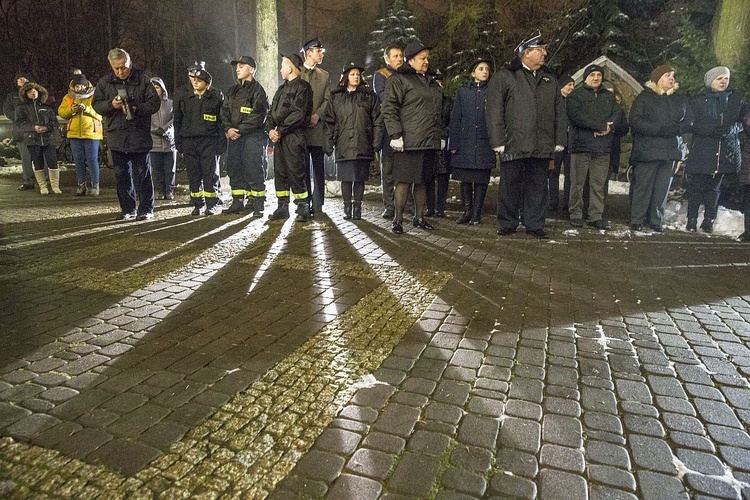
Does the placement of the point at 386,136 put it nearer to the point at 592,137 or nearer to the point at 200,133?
the point at 200,133

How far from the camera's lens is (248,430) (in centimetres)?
242

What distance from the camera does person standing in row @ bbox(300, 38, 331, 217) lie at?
800 cm

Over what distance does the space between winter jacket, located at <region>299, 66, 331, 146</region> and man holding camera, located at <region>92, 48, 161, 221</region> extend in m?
2.15

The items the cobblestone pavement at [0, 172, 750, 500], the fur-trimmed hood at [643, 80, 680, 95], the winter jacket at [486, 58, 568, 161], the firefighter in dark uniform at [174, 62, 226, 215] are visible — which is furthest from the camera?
the firefighter in dark uniform at [174, 62, 226, 215]

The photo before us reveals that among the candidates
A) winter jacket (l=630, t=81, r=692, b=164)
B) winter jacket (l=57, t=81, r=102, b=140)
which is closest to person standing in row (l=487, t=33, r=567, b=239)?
winter jacket (l=630, t=81, r=692, b=164)

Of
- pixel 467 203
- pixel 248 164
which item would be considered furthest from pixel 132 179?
pixel 467 203

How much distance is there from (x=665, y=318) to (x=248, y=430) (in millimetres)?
3255

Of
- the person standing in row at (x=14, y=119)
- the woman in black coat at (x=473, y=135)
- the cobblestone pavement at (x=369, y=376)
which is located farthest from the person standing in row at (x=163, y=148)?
the woman in black coat at (x=473, y=135)

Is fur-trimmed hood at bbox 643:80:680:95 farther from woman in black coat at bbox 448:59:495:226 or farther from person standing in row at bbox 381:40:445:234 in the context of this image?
person standing in row at bbox 381:40:445:234

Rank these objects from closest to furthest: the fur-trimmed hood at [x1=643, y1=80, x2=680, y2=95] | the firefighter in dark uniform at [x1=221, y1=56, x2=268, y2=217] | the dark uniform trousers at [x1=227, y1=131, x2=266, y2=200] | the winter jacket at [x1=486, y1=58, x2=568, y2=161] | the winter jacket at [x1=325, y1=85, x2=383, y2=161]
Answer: the winter jacket at [x1=486, y1=58, x2=568, y2=161] → the fur-trimmed hood at [x1=643, y1=80, x2=680, y2=95] → the winter jacket at [x1=325, y1=85, x2=383, y2=161] → the firefighter in dark uniform at [x1=221, y1=56, x2=268, y2=217] → the dark uniform trousers at [x1=227, y1=131, x2=266, y2=200]

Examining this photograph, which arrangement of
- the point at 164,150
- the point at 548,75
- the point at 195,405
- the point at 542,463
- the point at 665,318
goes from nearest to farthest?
the point at 542,463 < the point at 195,405 < the point at 665,318 < the point at 548,75 < the point at 164,150

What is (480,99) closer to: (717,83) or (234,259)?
(717,83)

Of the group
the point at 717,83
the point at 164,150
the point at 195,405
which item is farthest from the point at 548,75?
the point at 164,150

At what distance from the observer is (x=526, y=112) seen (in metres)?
6.72
